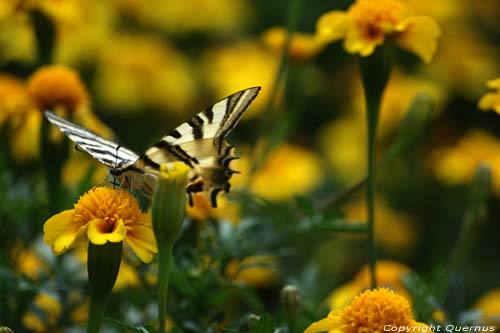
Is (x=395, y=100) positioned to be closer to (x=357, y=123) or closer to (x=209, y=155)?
(x=357, y=123)

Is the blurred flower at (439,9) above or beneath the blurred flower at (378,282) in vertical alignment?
above

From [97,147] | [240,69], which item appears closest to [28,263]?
[97,147]

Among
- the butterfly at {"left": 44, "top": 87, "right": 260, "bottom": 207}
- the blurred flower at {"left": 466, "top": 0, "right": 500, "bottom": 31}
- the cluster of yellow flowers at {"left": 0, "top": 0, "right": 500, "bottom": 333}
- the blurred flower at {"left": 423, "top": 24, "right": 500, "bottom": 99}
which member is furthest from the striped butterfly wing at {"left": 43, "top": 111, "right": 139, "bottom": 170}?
the blurred flower at {"left": 466, "top": 0, "right": 500, "bottom": 31}

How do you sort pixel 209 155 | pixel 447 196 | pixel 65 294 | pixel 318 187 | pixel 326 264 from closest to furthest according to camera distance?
pixel 209 155 < pixel 65 294 < pixel 326 264 < pixel 447 196 < pixel 318 187

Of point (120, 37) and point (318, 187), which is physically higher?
point (120, 37)

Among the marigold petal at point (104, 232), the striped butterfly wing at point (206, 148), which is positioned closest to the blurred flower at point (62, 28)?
the striped butterfly wing at point (206, 148)

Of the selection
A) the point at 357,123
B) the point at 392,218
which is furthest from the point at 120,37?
the point at 392,218

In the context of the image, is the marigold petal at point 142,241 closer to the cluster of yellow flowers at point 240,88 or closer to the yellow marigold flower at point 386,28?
the cluster of yellow flowers at point 240,88
